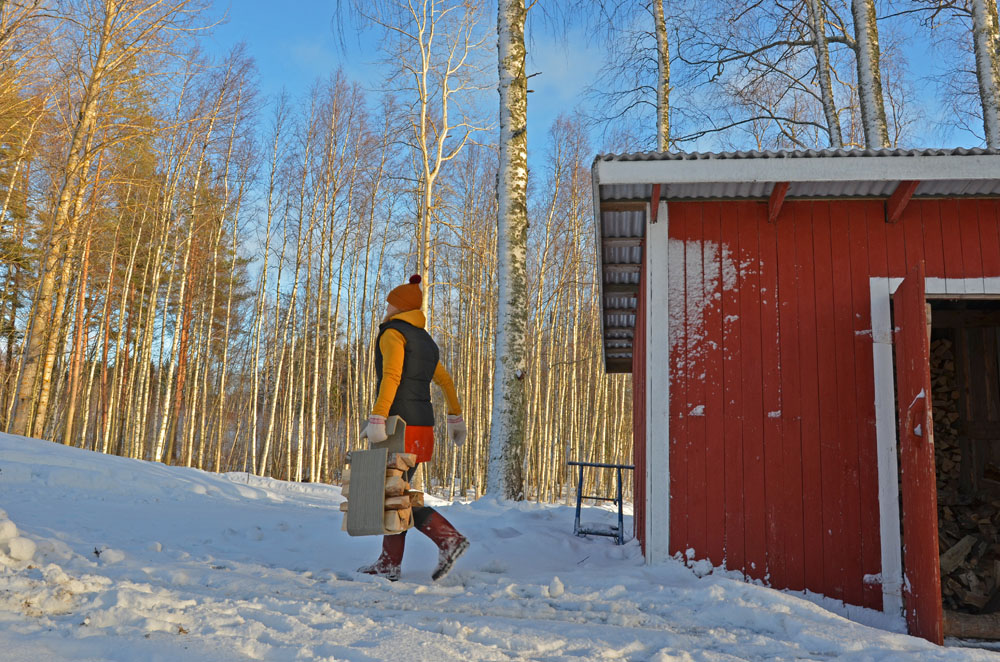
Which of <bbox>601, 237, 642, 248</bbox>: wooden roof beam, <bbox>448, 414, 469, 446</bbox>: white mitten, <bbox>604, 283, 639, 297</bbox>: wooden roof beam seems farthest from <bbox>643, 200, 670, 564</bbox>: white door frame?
<bbox>604, 283, 639, 297</bbox>: wooden roof beam

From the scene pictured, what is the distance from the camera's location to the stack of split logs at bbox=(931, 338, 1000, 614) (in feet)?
19.9

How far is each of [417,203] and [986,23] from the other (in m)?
11.6

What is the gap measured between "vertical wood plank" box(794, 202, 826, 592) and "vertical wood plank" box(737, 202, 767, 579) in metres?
0.28

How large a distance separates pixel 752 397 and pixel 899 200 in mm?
1723

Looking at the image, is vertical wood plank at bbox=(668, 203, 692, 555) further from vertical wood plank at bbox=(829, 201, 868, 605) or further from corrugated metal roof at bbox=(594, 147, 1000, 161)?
vertical wood plank at bbox=(829, 201, 868, 605)

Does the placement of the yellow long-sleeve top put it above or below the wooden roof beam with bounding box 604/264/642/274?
below

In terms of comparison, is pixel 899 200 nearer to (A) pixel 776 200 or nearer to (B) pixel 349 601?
(A) pixel 776 200

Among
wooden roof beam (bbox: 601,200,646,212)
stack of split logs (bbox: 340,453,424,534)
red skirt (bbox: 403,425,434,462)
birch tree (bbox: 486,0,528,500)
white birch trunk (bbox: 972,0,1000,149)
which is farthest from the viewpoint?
white birch trunk (bbox: 972,0,1000,149)

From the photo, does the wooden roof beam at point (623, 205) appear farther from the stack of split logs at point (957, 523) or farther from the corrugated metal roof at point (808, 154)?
the stack of split logs at point (957, 523)

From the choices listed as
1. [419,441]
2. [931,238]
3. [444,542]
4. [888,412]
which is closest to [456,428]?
[419,441]

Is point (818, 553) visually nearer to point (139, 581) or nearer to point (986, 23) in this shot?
point (139, 581)

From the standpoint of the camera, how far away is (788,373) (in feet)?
16.0

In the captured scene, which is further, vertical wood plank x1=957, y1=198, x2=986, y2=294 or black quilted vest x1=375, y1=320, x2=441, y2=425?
vertical wood plank x1=957, y1=198, x2=986, y2=294

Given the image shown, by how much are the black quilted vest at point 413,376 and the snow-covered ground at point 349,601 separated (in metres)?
0.98
